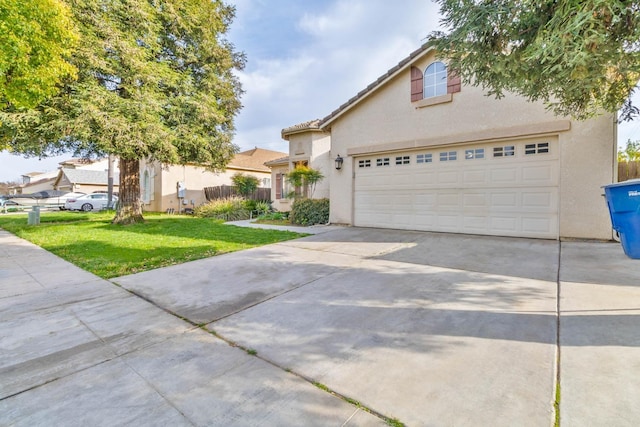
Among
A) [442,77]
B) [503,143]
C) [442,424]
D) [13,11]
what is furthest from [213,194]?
[442,424]

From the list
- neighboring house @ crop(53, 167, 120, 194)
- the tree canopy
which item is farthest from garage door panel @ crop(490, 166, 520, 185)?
neighboring house @ crop(53, 167, 120, 194)

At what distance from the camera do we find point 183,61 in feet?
42.3

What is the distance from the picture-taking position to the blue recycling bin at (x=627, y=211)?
475cm

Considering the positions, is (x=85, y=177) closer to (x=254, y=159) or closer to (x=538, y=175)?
(x=254, y=159)

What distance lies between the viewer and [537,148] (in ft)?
25.0

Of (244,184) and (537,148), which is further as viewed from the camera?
(244,184)

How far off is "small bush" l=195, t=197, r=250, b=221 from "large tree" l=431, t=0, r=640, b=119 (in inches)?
527

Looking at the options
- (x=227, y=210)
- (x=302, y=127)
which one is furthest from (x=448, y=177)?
(x=227, y=210)

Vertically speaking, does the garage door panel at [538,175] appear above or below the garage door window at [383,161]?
below

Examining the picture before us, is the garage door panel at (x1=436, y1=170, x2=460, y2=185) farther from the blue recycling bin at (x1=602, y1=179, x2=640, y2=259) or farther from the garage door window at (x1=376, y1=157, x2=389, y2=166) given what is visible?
the blue recycling bin at (x1=602, y1=179, x2=640, y2=259)

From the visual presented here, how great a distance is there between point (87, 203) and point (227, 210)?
1501 cm

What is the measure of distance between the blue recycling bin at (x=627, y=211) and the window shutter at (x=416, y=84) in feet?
18.5

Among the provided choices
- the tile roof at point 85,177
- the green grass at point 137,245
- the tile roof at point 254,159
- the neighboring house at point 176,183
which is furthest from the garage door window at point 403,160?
the tile roof at point 85,177

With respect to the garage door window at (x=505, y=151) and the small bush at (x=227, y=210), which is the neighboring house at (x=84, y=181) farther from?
the garage door window at (x=505, y=151)
